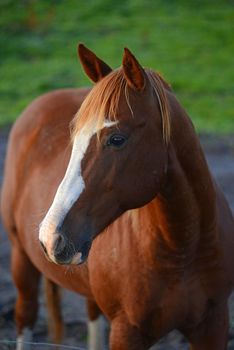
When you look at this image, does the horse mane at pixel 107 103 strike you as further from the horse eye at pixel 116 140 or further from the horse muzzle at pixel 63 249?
the horse muzzle at pixel 63 249

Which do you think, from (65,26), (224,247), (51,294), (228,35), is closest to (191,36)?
(228,35)

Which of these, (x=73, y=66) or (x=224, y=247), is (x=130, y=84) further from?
(x=73, y=66)

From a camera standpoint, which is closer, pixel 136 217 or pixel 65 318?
pixel 136 217

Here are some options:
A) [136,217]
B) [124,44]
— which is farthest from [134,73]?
[124,44]

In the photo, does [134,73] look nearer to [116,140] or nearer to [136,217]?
[116,140]

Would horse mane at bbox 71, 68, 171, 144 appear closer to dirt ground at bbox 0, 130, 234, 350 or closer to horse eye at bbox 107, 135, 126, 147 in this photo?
horse eye at bbox 107, 135, 126, 147

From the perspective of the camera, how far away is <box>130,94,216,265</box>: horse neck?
3686 mm

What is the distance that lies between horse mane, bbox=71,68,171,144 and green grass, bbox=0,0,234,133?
7.77 metres

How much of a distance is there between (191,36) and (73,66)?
2.57m

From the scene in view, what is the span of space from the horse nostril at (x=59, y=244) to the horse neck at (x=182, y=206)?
0.52 metres

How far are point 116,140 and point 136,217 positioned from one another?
629 mm

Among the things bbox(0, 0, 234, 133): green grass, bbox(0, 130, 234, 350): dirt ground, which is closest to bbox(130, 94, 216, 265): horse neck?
bbox(0, 130, 234, 350): dirt ground

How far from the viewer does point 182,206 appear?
3.78 meters

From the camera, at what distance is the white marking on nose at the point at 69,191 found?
3379mm
